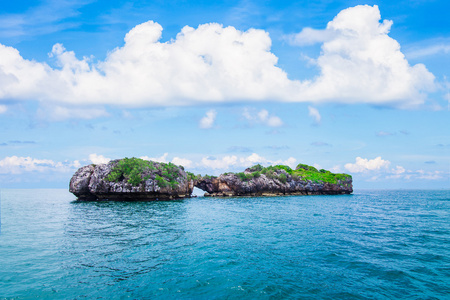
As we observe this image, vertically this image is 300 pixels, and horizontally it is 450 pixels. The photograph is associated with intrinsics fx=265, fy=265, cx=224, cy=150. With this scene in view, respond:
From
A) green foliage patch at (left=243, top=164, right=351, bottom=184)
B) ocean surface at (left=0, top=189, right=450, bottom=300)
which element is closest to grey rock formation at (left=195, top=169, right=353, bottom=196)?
green foliage patch at (left=243, top=164, right=351, bottom=184)

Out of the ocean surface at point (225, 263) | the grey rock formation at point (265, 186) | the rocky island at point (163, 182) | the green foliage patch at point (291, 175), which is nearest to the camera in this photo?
the ocean surface at point (225, 263)

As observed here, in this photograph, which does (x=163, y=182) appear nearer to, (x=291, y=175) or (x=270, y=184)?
(x=270, y=184)

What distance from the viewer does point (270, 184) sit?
4289 inches

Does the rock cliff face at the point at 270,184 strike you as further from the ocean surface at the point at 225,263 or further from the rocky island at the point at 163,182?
the ocean surface at the point at 225,263

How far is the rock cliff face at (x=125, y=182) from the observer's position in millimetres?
74438

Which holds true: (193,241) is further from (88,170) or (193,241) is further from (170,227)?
(88,170)

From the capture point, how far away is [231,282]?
15.4 m

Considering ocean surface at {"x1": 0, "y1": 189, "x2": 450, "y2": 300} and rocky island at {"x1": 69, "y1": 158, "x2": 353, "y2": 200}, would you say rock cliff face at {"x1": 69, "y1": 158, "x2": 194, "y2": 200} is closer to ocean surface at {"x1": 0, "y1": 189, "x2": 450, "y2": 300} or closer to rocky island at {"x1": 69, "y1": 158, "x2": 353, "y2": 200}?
rocky island at {"x1": 69, "y1": 158, "x2": 353, "y2": 200}

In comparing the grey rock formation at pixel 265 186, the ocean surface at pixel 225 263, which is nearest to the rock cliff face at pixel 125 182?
the grey rock formation at pixel 265 186

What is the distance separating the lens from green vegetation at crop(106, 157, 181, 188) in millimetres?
75369

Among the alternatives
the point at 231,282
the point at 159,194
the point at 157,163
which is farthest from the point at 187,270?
the point at 157,163

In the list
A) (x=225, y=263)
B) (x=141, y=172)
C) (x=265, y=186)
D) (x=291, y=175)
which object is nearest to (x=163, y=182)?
(x=141, y=172)

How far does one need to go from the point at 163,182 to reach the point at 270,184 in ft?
159

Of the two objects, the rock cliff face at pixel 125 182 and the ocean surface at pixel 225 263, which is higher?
the rock cliff face at pixel 125 182
